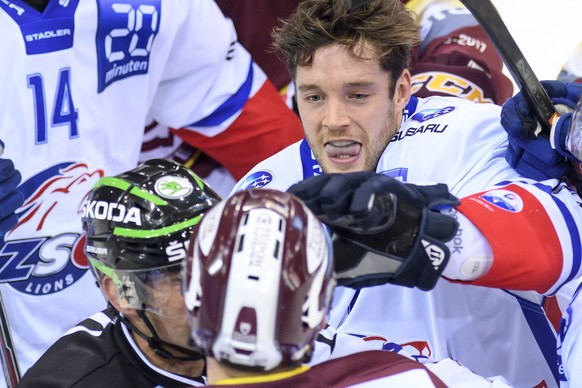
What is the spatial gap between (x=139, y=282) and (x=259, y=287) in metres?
0.55

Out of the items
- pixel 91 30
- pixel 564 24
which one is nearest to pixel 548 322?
pixel 91 30

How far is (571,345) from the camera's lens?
5.50 feet

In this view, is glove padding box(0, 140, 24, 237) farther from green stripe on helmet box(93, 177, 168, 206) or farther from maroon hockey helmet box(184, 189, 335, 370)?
maroon hockey helmet box(184, 189, 335, 370)

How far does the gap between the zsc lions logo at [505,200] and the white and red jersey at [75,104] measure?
1.22 metres

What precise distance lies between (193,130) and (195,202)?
4.17 feet

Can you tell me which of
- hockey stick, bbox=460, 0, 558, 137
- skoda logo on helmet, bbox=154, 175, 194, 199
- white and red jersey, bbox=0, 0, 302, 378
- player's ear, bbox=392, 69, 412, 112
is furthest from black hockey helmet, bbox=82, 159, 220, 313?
white and red jersey, bbox=0, 0, 302, 378

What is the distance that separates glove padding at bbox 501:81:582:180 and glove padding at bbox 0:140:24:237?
3.42 feet

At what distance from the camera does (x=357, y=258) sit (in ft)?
5.08

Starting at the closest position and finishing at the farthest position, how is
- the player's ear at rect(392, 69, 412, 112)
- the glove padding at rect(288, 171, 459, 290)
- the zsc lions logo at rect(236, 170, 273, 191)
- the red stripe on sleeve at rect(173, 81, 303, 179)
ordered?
the glove padding at rect(288, 171, 459, 290) → the zsc lions logo at rect(236, 170, 273, 191) → the player's ear at rect(392, 69, 412, 112) → the red stripe on sleeve at rect(173, 81, 303, 179)

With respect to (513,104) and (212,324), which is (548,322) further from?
(212,324)

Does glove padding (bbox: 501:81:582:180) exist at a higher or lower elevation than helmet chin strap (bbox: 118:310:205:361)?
higher

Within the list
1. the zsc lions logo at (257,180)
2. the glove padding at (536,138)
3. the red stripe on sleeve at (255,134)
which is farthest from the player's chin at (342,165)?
the red stripe on sleeve at (255,134)

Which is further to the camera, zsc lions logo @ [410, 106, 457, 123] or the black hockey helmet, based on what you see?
zsc lions logo @ [410, 106, 457, 123]

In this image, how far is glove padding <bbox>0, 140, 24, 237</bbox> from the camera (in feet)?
7.73
